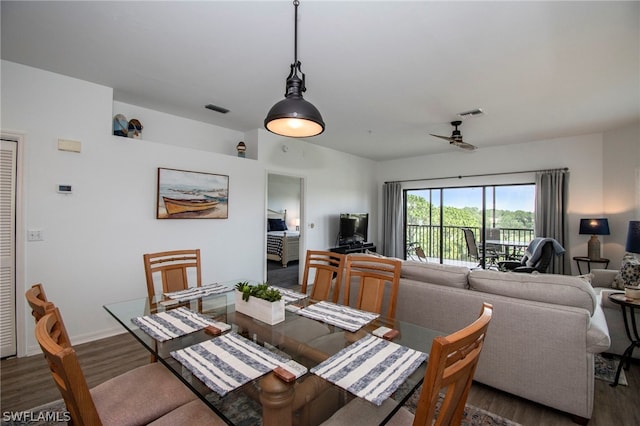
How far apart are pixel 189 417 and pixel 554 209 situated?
241 inches

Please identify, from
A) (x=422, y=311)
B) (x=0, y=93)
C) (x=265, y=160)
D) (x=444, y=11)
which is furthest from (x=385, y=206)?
(x=0, y=93)

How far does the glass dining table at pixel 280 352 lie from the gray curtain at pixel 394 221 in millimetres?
5260

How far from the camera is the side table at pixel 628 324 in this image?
90.4 inches

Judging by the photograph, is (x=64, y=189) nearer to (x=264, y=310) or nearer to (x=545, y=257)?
(x=264, y=310)

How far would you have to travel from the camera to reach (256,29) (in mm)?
2154

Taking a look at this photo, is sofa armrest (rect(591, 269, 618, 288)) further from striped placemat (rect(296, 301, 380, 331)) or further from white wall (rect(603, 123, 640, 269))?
striped placemat (rect(296, 301, 380, 331))

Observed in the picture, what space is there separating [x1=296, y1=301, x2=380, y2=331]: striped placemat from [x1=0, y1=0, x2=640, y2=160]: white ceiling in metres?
2.00

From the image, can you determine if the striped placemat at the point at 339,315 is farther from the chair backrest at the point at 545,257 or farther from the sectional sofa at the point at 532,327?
the chair backrest at the point at 545,257

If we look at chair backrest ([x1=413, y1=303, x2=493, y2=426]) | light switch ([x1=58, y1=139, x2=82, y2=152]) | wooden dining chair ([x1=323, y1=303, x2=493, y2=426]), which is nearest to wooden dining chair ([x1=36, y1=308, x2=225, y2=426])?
wooden dining chair ([x1=323, y1=303, x2=493, y2=426])

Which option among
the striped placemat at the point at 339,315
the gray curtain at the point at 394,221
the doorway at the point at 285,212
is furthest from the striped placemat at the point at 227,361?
the gray curtain at the point at 394,221

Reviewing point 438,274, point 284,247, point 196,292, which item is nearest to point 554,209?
point 438,274

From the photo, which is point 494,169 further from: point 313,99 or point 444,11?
point 444,11

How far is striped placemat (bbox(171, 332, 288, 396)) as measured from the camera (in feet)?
3.63

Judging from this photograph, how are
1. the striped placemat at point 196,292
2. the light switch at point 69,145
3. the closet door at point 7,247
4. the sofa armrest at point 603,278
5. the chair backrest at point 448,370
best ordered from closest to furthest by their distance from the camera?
the chair backrest at point 448,370
the striped placemat at point 196,292
the closet door at point 7,247
the light switch at point 69,145
the sofa armrest at point 603,278
